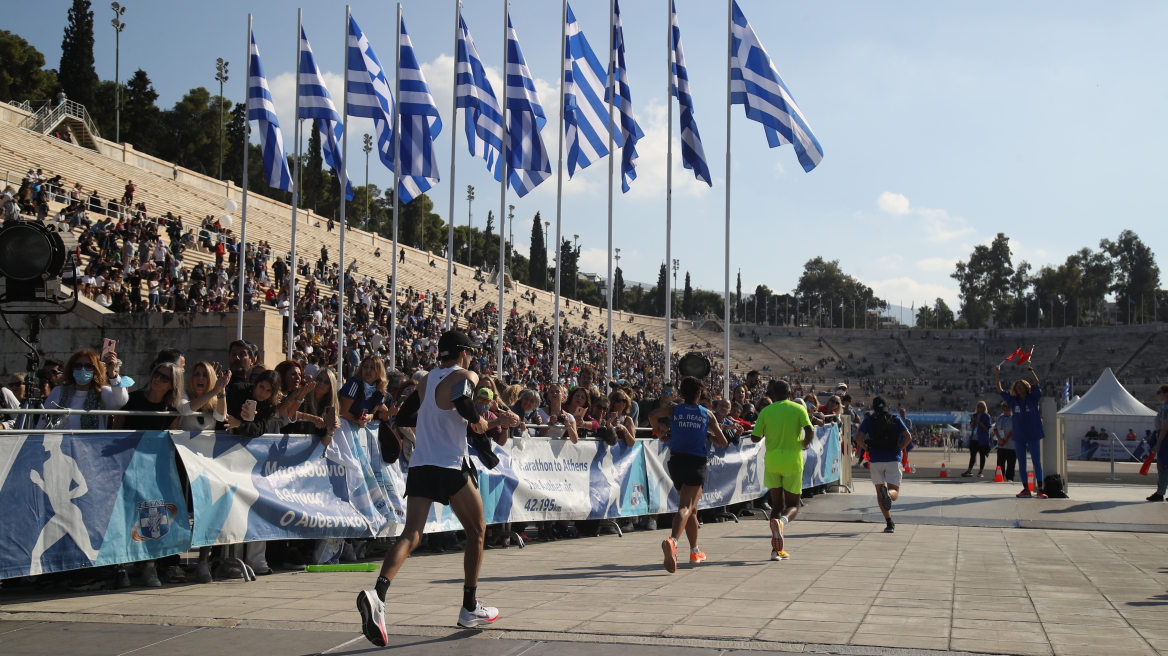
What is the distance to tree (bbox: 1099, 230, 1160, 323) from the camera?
11862cm

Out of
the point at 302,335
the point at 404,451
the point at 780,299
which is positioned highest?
the point at 780,299

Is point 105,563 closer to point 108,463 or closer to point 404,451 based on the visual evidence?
point 108,463

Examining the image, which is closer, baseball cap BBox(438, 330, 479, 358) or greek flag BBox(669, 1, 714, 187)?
baseball cap BBox(438, 330, 479, 358)

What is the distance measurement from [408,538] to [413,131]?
1496 centimetres

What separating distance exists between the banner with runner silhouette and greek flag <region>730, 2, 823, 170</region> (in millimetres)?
13022

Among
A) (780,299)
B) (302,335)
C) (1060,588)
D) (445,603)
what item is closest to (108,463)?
(445,603)

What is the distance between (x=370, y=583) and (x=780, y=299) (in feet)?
495

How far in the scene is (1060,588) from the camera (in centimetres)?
728

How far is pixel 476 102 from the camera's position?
63.4 ft

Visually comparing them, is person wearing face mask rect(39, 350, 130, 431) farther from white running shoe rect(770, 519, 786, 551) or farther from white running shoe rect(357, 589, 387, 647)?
white running shoe rect(770, 519, 786, 551)

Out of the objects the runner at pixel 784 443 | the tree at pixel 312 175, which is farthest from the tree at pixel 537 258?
the runner at pixel 784 443

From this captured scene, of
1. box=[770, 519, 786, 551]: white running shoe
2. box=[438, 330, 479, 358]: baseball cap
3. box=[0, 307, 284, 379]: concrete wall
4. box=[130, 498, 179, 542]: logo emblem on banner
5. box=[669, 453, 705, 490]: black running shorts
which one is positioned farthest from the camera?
box=[0, 307, 284, 379]: concrete wall

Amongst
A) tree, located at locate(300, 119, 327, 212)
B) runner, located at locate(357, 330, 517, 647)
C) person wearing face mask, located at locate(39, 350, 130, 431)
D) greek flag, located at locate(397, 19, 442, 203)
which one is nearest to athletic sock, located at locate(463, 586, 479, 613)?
runner, located at locate(357, 330, 517, 647)

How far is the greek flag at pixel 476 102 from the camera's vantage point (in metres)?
19.2
